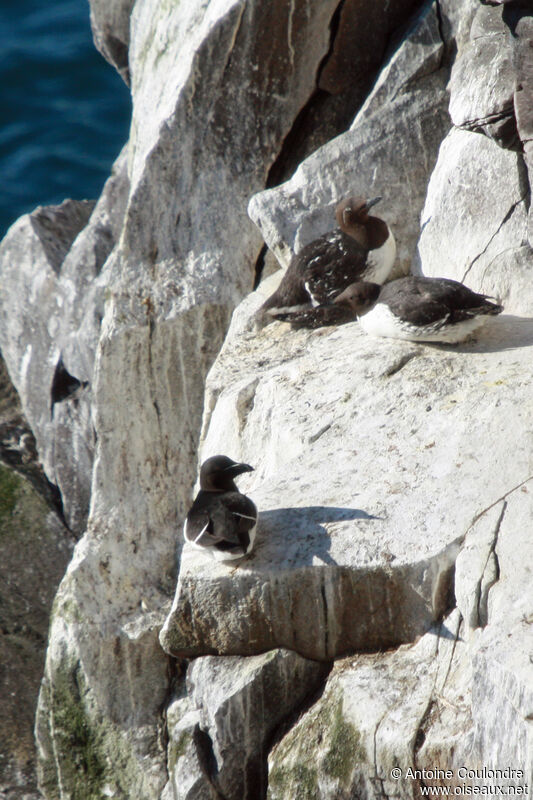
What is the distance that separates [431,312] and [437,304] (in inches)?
2.9

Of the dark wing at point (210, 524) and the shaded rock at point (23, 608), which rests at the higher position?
the dark wing at point (210, 524)

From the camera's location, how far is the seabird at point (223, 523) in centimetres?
443

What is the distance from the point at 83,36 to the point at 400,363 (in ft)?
46.0

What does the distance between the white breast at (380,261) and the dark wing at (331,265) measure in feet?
0.20

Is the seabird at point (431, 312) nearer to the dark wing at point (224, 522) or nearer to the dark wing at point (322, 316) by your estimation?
the dark wing at point (322, 316)

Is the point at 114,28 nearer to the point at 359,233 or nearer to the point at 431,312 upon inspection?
the point at 359,233

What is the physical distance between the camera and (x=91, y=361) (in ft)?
30.4

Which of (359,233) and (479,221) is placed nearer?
(479,221)

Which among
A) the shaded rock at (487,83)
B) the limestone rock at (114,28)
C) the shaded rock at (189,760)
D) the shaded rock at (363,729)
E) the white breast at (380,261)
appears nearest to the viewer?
the shaded rock at (363,729)

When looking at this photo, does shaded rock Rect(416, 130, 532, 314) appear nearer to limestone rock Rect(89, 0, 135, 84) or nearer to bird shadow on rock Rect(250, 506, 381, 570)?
bird shadow on rock Rect(250, 506, 381, 570)

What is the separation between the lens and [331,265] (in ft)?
21.6

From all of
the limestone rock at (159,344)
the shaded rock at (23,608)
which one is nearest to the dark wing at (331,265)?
the limestone rock at (159,344)

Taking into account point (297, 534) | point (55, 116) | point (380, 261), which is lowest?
point (297, 534)

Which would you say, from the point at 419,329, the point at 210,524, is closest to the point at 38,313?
the point at 419,329
